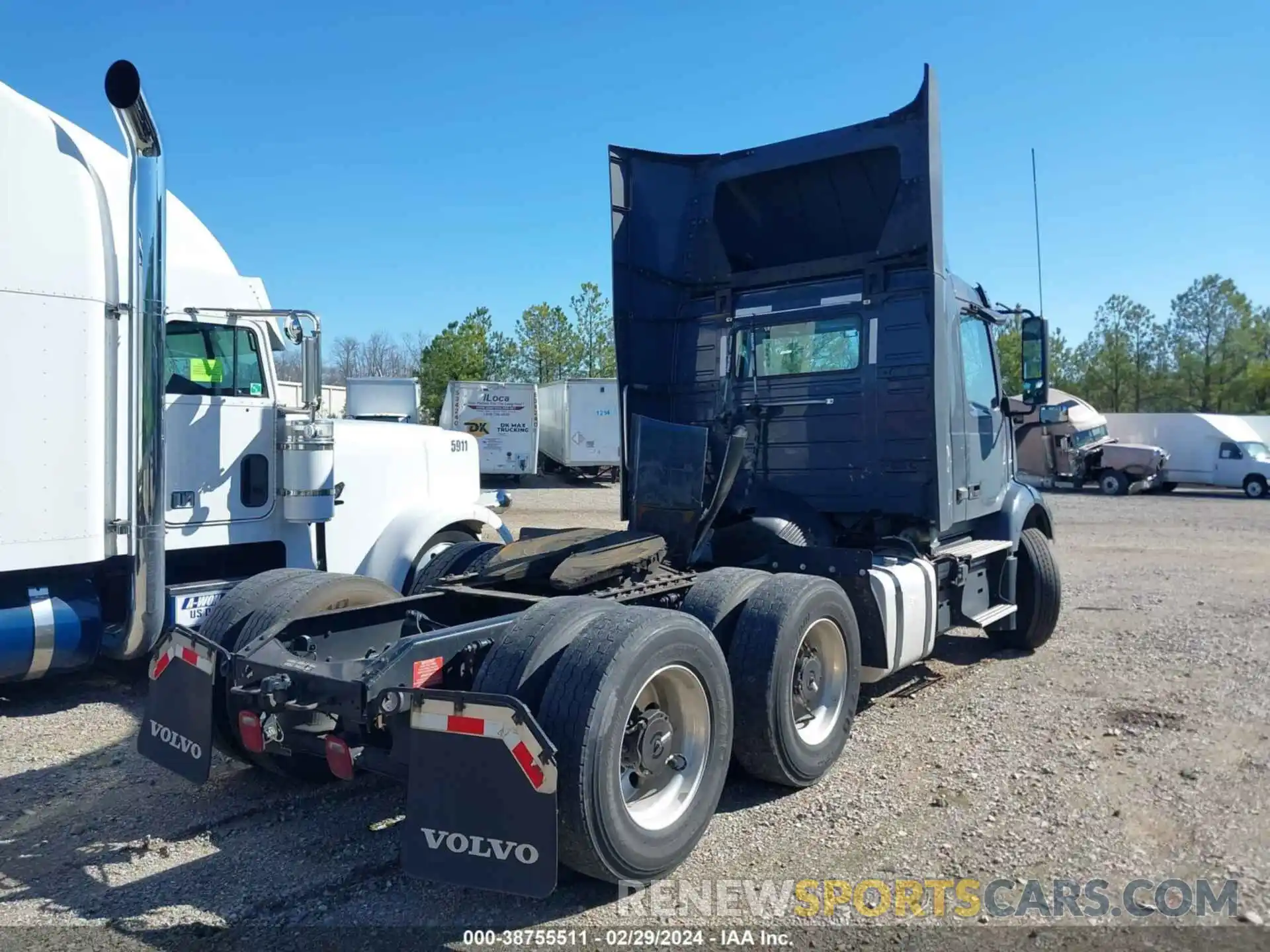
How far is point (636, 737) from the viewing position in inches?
156

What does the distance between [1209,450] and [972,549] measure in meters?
28.6

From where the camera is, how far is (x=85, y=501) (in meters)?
6.11

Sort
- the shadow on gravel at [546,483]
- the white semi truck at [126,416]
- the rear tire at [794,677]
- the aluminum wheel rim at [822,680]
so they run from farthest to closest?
1. the shadow on gravel at [546,483]
2. the white semi truck at [126,416]
3. the aluminum wheel rim at [822,680]
4. the rear tire at [794,677]

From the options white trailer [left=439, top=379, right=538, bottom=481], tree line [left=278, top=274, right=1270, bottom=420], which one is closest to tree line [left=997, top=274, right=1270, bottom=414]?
tree line [left=278, top=274, right=1270, bottom=420]

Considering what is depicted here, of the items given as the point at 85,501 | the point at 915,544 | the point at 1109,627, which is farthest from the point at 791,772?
the point at 1109,627

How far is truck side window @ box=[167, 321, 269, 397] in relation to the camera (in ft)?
22.4

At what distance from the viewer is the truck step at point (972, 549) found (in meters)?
6.95

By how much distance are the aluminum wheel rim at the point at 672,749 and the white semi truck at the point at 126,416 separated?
6.31ft

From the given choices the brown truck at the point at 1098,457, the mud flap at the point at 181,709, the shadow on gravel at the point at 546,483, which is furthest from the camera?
the shadow on gravel at the point at 546,483

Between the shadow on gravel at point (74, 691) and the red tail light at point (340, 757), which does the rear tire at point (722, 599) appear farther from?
the shadow on gravel at point (74, 691)

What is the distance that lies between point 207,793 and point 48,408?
8.85 ft

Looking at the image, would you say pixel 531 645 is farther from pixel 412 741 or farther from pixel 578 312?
pixel 578 312

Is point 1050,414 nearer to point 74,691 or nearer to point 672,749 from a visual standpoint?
point 672,749

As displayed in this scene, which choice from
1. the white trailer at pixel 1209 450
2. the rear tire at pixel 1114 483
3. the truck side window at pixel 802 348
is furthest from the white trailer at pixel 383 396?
the white trailer at pixel 1209 450
